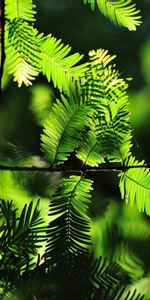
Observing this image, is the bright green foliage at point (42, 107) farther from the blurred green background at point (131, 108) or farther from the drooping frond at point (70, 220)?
the drooping frond at point (70, 220)

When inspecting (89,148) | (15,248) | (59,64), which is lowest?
(15,248)

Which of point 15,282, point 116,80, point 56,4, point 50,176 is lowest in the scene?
point 15,282

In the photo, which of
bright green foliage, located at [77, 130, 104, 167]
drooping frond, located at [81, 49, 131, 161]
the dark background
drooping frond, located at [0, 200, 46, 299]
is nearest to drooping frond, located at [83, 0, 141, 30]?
drooping frond, located at [81, 49, 131, 161]

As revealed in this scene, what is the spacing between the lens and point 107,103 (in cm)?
66

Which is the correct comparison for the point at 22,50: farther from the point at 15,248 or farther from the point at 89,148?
the point at 15,248

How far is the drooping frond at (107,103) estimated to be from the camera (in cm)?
65

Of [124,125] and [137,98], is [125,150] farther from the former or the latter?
[137,98]

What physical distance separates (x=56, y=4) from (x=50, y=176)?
172 centimetres

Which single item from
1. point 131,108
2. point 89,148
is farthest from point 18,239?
point 131,108

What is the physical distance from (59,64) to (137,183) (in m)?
→ 0.22

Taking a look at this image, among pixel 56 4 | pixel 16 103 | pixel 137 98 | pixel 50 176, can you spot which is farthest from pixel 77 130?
pixel 56 4

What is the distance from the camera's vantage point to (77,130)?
66 centimetres

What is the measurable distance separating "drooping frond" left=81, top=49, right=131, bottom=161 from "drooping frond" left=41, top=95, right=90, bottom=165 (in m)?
0.02

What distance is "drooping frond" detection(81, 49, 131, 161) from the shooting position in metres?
0.65
